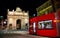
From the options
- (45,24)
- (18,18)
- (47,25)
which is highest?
(18,18)

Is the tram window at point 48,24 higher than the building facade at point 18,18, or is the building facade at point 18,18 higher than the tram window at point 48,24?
the building facade at point 18,18

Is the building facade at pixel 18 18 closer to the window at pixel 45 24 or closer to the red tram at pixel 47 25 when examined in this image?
the red tram at pixel 47 25

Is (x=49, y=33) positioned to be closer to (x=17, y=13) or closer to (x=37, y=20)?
(x=37, y=20)

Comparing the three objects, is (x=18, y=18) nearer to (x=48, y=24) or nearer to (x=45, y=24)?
(x=45, y=24)

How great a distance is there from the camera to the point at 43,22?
19.0 m

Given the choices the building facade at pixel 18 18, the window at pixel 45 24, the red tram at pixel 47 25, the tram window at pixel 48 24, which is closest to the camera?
the red tram at pixel 47 25

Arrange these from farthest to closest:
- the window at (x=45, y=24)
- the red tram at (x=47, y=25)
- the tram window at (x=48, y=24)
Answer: the window at (x=45, y=24) < the tram window at (x=48, y=24) < the red tram at (x=47, y=25)

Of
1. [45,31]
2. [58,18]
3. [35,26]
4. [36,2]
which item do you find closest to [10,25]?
[36,2]

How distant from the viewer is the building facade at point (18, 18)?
5650 centimetres

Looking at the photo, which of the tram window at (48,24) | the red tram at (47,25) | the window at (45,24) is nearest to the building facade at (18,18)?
the red tram at (47,25)

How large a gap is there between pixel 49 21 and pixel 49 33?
1.58m

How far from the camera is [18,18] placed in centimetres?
5844

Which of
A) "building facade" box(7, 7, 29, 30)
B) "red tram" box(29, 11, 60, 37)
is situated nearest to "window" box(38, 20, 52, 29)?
"red tram" box(29, 11, 60, 37)

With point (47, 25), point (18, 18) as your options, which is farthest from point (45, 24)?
point (18, 18)
